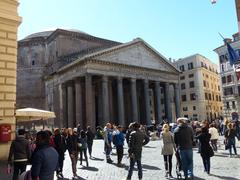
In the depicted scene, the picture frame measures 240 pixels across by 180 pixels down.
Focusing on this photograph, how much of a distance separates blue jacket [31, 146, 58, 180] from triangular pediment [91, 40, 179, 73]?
1183 inches

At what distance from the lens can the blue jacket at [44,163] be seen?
4.46m

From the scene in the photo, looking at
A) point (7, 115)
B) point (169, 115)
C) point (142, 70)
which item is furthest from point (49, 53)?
point (7, 115)

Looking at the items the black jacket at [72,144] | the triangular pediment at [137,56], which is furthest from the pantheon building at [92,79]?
the black jacket at [72,144]

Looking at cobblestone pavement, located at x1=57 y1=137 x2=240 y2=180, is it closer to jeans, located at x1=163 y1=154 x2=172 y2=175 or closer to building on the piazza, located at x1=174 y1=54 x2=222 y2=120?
jeans, located at x1=163 y1=154 x2=172 y2=175

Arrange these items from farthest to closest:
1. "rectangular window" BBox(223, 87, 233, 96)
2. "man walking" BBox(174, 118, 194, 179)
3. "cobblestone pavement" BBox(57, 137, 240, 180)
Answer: "rectangular window" BBox(223, 87, 233, 96) → "cobblestone pavement" BBox(57, 137, 240, 180) → "man walking" BBox(174, 118, 194, 179)

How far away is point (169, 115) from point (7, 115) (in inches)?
1334

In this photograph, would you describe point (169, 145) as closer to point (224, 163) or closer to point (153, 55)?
point (224, 163)

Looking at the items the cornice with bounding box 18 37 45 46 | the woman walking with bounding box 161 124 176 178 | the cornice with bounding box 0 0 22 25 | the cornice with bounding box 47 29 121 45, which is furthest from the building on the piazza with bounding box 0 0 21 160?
the cornice with bounding box 18 37 45 46

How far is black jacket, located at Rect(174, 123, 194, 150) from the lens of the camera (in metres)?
8.23

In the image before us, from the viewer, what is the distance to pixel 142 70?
39719mm

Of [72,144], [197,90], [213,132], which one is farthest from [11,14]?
[197,90]

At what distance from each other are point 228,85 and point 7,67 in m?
39.8

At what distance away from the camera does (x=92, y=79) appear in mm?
40312

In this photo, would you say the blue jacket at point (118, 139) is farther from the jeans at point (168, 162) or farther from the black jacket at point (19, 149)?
the black jacket at point (19, 149)
